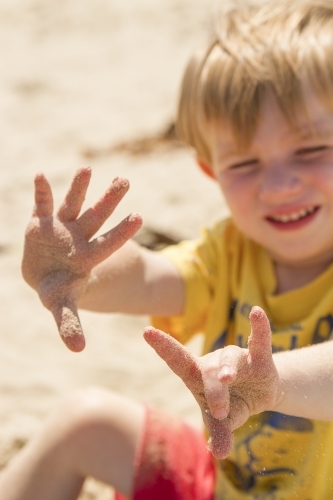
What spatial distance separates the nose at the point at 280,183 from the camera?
1.46m

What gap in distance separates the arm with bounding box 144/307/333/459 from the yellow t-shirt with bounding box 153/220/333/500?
0.31 meters

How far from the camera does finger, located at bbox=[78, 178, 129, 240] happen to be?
124cm

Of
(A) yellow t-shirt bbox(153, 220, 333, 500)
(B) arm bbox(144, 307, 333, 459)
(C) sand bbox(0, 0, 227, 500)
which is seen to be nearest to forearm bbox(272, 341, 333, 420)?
(B) arm bbox(144, 307, 333, 459)

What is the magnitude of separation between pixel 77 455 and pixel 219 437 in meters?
0.79

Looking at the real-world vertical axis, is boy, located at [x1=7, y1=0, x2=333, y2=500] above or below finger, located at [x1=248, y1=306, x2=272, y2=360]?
above

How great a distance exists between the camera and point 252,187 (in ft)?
4.99

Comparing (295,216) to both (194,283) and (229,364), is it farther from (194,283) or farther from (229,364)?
(229,364)

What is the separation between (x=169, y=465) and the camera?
165cm

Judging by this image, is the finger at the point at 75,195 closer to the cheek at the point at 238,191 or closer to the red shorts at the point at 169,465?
the cheek at the point at 238,191

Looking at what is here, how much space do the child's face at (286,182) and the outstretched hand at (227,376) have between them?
0.54 m

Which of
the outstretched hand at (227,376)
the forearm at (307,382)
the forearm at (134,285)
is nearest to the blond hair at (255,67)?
the forearm at (134,285)

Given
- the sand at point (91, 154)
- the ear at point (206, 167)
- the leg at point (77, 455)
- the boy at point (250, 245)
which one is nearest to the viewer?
the boy at point (250, 245)

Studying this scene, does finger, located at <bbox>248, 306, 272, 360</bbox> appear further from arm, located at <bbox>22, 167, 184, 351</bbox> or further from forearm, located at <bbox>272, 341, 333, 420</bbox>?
arm, located at <bbox>22, 167, 184, 351</bbox>

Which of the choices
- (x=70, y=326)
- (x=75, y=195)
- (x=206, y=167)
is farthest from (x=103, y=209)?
(x=206, y=167)
